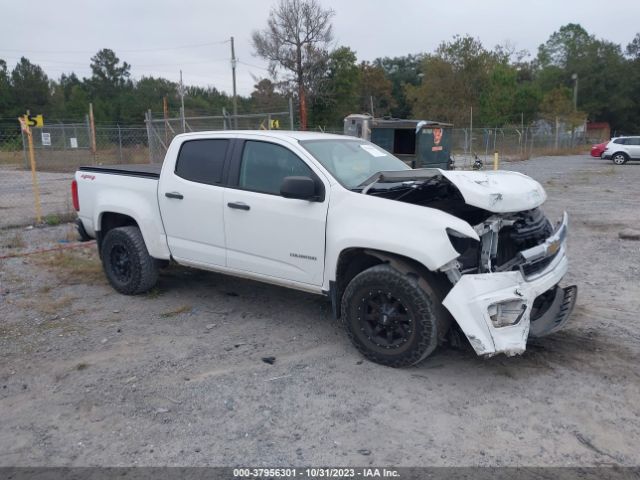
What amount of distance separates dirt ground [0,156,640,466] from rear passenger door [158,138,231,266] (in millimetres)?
657

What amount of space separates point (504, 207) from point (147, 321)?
350 cm

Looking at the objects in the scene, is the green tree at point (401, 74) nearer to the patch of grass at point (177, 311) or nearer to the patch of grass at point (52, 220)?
the patch of grass at point (52, 220)

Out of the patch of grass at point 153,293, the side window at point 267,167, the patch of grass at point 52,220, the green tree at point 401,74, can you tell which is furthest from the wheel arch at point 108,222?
the green tree at point 401,74

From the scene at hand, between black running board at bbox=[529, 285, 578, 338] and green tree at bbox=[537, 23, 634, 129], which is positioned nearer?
black running board at bbox=[529, 285, 578, 338]

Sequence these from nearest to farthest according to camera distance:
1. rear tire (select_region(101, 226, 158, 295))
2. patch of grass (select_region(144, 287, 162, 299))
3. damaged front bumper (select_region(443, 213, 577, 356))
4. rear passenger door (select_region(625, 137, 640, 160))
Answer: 1. damaged front bumper (select_region(443, 213, 577, 356))
2. rear tire (select_region(101, 226, 158, 295))
3. patch of grass (select_region(144, 287, 162, 299))
4. rear passenger door (select_region(625, 137, 640, 160))

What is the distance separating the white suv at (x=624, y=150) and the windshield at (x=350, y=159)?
94.7ft

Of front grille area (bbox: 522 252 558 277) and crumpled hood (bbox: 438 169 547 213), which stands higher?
crumpled hood (bbox: 438 169 547 213)

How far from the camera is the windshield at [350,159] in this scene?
484 cm

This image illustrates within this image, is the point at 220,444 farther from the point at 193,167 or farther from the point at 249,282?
the point at 249,282

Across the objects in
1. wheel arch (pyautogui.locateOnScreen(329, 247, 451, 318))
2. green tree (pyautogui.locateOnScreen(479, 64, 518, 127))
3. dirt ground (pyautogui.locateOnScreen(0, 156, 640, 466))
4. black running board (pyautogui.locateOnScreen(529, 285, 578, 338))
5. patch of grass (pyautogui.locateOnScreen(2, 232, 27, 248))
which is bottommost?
dirt ground (pyautogui.locateOnScreen(0, 156, 640, 466))

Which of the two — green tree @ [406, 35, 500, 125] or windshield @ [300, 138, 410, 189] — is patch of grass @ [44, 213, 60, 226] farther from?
green tree @ [406, 35, 500, 125]

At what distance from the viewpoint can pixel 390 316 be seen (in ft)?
13.9

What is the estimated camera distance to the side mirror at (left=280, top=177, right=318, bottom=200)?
4.48 meters

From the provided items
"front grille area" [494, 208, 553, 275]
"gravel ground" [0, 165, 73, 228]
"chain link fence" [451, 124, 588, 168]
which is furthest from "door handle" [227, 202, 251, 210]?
"chain link fence" [451, 124, 588, 168]
